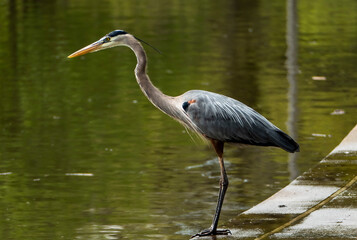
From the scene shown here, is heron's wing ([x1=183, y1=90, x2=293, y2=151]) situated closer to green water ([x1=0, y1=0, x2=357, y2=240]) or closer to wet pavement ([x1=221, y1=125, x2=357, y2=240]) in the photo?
wet pavement ([x1=221, y1=125, x2=357, y2=240])

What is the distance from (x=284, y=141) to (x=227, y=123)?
49 cm

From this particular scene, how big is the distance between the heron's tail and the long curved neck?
0.87 metres

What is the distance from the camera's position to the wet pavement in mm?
8188

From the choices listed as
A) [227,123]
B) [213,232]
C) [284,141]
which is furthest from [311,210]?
[227,123]

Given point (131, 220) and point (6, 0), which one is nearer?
point (131, 220)

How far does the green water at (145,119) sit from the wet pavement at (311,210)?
1.83 feet

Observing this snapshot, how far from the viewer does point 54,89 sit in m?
17.2

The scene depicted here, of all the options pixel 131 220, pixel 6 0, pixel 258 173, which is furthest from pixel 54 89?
pixel 6 0

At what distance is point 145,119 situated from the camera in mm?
14695

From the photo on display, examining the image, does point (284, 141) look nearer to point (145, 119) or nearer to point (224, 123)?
point (224, 123)

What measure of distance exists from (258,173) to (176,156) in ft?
4.37

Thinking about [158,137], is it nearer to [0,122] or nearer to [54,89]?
[0,122]

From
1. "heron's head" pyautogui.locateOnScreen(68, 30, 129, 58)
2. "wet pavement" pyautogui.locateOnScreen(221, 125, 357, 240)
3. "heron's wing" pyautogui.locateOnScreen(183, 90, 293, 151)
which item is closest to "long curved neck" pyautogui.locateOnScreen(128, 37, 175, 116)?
"heron's head" pyautogui.locateOnScreen(68, 30, 129, 58)

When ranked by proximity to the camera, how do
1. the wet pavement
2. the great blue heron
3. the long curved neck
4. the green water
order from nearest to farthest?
1. the wet pavement
2. the great blue heron
3. the long curved neck
4. the green water
